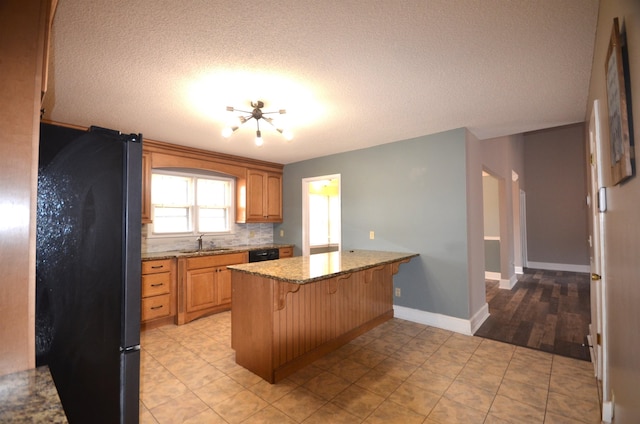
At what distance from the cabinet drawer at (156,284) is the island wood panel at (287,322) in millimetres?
1471

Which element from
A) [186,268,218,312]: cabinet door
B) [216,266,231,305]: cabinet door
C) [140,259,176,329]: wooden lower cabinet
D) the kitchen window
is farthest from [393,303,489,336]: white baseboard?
the kitchen window

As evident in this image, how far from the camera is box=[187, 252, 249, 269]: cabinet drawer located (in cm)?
371

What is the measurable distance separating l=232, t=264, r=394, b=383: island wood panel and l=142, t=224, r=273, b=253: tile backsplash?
206 centimetres

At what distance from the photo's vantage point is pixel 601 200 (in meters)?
1.57

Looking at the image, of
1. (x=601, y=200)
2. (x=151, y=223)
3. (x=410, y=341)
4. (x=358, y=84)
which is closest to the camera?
(x=601, y=200)

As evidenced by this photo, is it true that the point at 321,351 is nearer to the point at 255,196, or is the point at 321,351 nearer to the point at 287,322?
the point at 287,322

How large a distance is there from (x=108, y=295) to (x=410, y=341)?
2827mm

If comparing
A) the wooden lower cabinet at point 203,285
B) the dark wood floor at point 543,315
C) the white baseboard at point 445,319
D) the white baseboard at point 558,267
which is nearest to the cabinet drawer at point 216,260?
the wooden lower cabinet at point 203,285

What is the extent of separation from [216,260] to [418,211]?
2.79 m

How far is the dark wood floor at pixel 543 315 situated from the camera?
2967mm

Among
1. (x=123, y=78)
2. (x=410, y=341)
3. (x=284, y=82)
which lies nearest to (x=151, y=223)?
(x=123, y=78)

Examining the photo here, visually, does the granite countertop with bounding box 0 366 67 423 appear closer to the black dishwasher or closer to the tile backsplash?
the tile backsplash

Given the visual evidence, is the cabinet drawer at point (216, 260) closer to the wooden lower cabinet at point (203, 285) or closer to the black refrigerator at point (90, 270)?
the wooden lower cabinet at point (203, 285)

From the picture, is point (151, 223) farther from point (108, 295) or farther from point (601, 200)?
point (601, 200)
